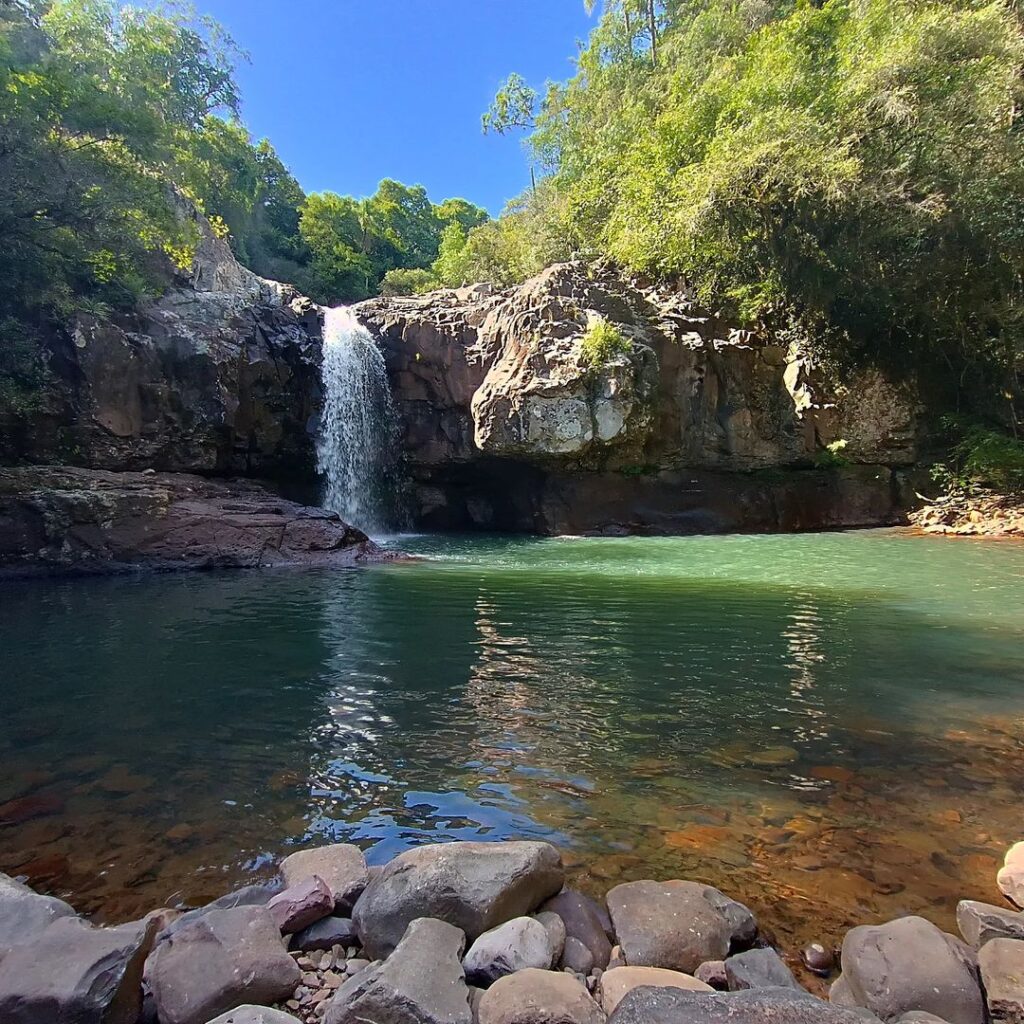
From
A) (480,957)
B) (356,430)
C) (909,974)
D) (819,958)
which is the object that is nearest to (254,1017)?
(480,957)

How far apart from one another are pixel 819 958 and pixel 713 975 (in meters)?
0.43

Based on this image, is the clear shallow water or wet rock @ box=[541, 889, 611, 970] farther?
the clear shallow water

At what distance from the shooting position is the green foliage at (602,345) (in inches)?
715

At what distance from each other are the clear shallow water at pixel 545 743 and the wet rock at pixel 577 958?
1.46 feet

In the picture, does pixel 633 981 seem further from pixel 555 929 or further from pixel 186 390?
pixel 186 390

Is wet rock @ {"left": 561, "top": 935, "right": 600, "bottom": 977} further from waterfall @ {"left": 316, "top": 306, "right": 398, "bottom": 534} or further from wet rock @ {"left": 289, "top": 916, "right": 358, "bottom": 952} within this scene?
waterfall @ {"left": 316, "top": 306, "right": 398, "bottom": 534}

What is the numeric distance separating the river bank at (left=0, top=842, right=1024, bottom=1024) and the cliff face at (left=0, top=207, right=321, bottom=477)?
51.7ft

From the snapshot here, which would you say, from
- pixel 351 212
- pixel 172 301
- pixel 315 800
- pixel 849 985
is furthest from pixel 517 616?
pixel 351 212

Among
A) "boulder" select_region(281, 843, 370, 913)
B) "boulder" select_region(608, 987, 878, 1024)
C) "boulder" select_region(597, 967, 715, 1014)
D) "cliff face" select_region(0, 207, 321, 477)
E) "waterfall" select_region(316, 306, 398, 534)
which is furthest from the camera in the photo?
"waterfall" select_region(316, 306, 398, 534)

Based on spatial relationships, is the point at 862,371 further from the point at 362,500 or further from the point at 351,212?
the point at 351,212

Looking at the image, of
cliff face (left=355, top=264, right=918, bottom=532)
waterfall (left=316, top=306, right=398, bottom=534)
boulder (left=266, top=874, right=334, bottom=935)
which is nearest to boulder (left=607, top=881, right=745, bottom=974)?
boulder (left=266, top=874, right=334, bottom=935)

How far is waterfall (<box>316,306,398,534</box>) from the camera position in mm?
19891

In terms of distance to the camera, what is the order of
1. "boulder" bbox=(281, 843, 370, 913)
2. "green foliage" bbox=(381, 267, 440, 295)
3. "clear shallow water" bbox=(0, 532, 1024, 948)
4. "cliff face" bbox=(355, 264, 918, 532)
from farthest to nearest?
"green foliage" bbox=(381, 267, 440, 295), "cliff face" bbox=(355, 264, 918, 532), "clear shallow water" bbox=(0, 532, 1024, 948), "boulder" bbox=(281, 843, 370, 913)

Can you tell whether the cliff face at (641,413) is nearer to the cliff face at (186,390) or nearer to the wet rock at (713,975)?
the cliff face at (186,390)
